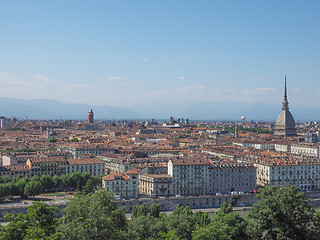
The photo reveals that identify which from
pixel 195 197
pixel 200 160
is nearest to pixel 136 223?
pixel 195 197

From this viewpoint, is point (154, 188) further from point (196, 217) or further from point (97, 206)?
point (97, 206)

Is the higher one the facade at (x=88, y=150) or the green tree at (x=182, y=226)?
the facade at (x=88, y=150)

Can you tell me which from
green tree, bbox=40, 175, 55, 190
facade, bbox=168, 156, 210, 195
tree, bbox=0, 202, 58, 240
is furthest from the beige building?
tree, bbox=0, 202, 58, 240

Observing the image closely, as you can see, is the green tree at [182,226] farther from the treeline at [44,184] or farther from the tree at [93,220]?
the treeline at [44,184]

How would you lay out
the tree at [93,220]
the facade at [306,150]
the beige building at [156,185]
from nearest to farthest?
the tree at [93,220]
the beige building at [156,185]
the facade at [306,150]

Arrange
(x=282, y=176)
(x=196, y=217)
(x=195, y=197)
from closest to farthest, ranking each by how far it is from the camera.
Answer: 1. (x=196, y=217)
2. (x=195, y=197)
3. (x=282, y=176)

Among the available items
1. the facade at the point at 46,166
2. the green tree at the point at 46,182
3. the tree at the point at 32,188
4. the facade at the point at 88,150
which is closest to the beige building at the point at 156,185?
the green tree at the point at 46,182

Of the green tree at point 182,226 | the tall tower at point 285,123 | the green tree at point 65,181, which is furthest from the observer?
the tall tower at point 285,123
